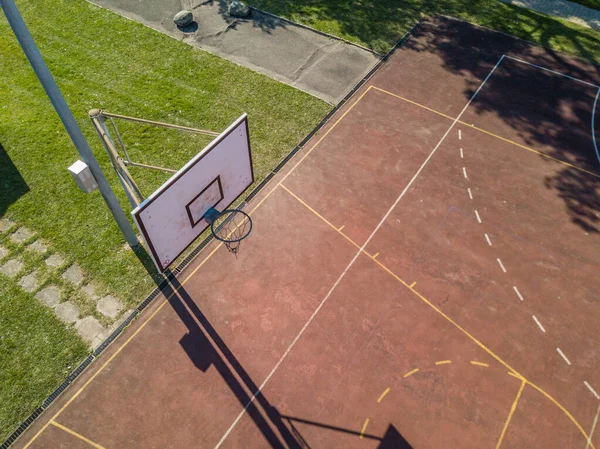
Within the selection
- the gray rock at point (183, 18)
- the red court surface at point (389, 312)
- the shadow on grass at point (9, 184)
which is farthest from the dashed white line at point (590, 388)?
the gray rock at point (183, 18)

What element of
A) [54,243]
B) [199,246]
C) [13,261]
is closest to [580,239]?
[199,246]

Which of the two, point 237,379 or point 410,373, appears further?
point 410,373

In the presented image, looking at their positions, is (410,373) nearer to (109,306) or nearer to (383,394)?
(383,394)

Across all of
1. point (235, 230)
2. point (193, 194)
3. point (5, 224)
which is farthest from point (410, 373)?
point (5, 224)

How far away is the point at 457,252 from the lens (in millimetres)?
12133

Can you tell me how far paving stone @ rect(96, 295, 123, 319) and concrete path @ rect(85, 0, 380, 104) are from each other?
1052 cm

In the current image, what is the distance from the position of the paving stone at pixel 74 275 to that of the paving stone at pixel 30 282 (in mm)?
723

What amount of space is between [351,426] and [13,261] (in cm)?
A: 1025

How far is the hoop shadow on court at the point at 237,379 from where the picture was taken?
30.3 feet

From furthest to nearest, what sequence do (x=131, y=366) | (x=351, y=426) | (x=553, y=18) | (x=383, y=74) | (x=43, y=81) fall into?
1. (x=553, y=18)
2. (x=383, y=74)
3. (x=131, y=366)
4. (x=351, y=426)
5. (x=43, y=81)

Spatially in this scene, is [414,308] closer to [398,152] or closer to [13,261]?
[398,152]

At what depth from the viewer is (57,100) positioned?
27.6 feet

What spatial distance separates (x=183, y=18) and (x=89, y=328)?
14418 millimetres

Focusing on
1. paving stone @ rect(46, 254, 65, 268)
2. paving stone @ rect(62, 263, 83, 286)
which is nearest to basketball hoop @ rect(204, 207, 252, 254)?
paving stone @ rect(62, 263, 83, 286)
